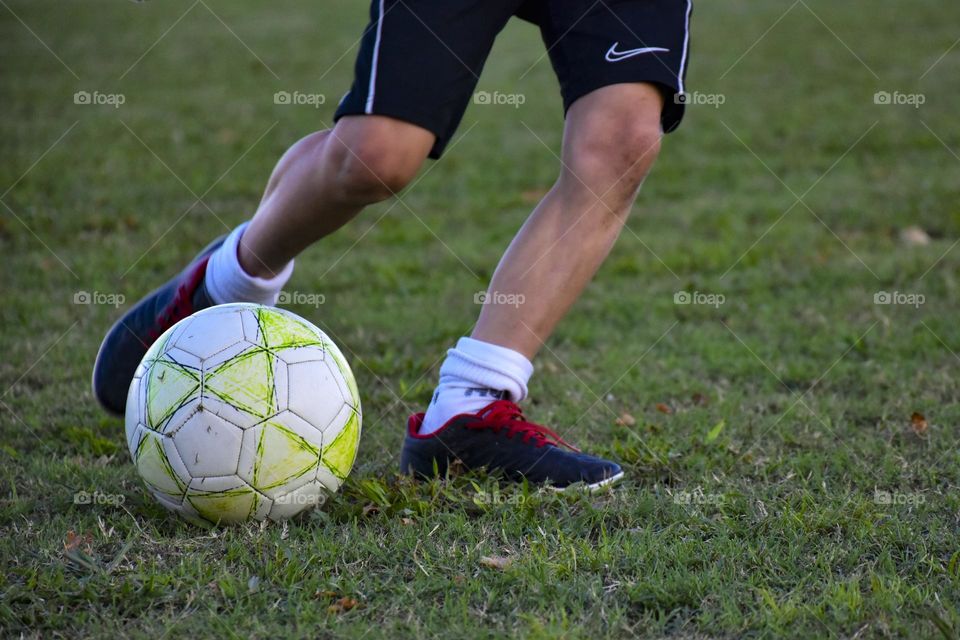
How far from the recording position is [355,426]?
275 centimetres

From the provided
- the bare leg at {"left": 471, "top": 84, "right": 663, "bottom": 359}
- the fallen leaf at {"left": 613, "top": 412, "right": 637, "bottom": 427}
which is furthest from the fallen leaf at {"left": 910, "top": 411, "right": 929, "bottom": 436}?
the bare leg at {"left": 471, "top": 84, "right": 663, "bottom": 359}

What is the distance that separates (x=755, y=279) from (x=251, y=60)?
7.88m

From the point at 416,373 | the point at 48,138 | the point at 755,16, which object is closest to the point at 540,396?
the point at 416,373

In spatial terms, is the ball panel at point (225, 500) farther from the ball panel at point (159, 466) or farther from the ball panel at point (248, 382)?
the ball panel at point (248, 382)

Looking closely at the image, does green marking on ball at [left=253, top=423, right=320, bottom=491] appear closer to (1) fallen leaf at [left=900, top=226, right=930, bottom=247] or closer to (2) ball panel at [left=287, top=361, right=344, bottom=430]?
(2) ball panel at [left=287, top=361, right=344, bottom=430]

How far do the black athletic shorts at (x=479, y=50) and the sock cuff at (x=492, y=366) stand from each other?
59cm

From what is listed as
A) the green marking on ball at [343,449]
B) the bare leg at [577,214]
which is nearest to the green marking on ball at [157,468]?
the green marking on ball at [343,449]

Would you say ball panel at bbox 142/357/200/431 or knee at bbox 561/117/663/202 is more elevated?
knee at bbox 561/117/663/202

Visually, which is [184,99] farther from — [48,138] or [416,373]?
[416,373]

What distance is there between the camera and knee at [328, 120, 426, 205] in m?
2.75

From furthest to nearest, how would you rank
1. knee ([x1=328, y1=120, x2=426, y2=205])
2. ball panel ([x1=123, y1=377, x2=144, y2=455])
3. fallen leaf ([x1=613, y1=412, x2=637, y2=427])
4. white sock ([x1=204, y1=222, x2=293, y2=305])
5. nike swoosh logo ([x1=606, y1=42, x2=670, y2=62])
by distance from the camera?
fallen leaf ([x1=613, y1=412, x2=637, y2=427])
white sock ([x1=204, y1=222, x2=293, y2=305])
nike swoosh logo ([x1=606, y1=42, x2=670, y2=62])
knee ([x1=328, y1=120, x2=426, y2=205])
ball panel ([x1=123, y1=377, x2=144, y2=455])

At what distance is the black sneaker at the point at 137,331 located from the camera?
3.32m

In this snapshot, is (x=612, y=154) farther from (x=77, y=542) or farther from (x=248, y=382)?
(x=77, y=542)

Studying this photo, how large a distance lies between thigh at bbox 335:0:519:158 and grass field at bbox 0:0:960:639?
3.51 feet
